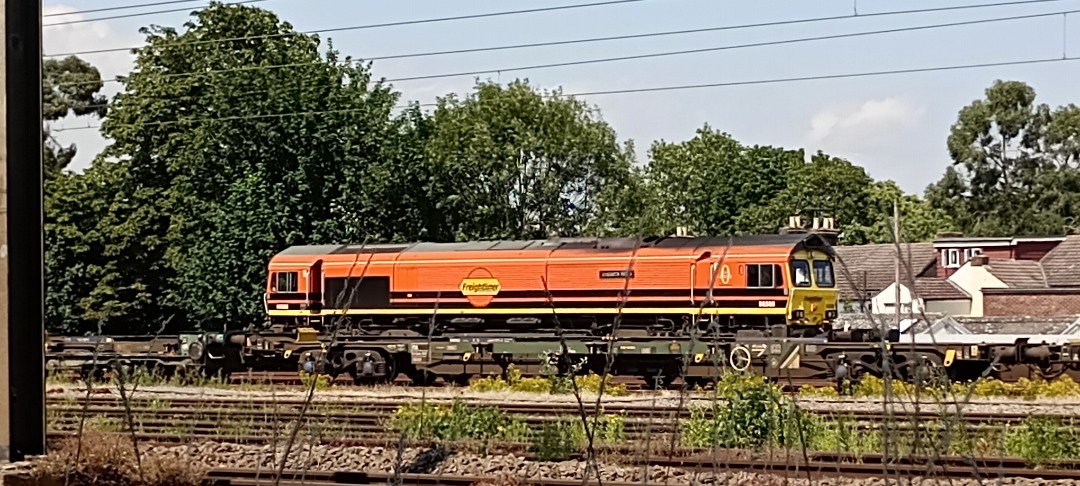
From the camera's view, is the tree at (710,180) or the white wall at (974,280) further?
the tree at (710,180)

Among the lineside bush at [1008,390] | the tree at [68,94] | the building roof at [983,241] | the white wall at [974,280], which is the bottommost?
the lineside bush at [1008,390]

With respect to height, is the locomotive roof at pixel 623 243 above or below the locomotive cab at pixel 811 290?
above

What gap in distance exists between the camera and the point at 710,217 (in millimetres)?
60938

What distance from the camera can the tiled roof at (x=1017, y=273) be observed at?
166 ft

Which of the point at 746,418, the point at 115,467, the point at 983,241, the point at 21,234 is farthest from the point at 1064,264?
the point at 21,234

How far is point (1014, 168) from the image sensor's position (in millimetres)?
69062

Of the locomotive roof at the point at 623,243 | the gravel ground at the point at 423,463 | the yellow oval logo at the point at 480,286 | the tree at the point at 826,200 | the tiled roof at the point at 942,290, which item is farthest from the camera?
the tree at the point at 826,200

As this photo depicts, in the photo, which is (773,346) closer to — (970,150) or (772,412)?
(772,412)

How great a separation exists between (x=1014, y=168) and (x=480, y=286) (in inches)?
2111

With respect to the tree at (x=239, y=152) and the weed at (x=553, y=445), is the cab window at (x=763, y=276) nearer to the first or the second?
the weed at (x=553, y=445)

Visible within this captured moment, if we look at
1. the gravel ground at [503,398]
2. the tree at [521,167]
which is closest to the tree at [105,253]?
the tree at [521,167]

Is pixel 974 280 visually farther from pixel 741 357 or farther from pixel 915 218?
pixel 741 357

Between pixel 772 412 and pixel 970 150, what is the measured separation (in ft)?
208

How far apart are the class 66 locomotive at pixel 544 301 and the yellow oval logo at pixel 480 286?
19mm
